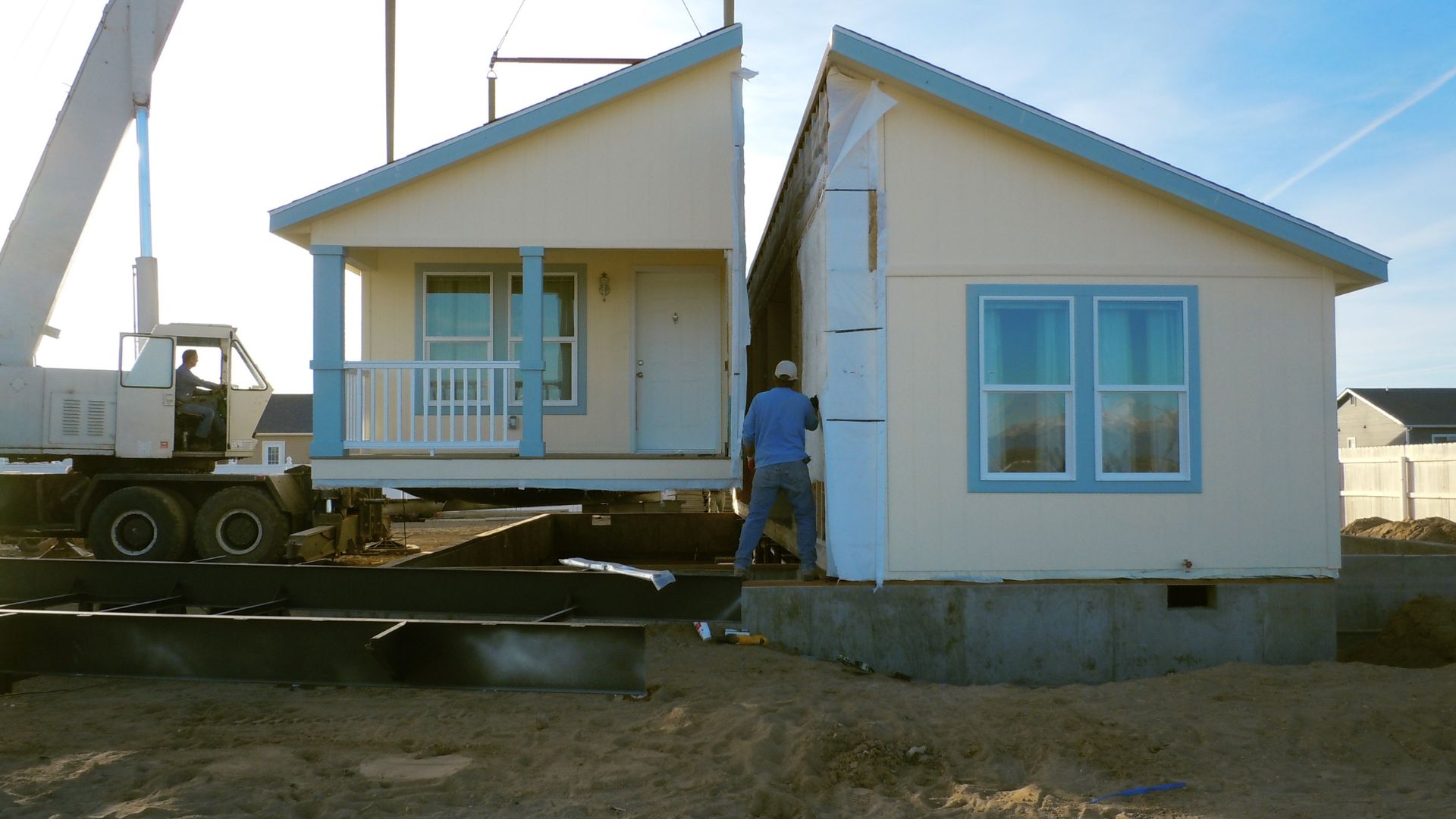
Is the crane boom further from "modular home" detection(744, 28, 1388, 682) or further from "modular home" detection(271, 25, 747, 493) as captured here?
"modular home" detection(744, 28, 1388, 682)

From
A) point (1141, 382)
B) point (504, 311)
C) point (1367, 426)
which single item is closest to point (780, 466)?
point (1141, 382)

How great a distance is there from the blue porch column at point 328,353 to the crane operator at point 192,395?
3.46m

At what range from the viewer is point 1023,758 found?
531 cm

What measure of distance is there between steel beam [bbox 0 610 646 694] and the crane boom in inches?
388

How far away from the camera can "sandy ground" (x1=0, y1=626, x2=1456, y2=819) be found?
14.3ft

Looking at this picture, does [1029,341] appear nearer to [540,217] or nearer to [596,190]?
[596,190]

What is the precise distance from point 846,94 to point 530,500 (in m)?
5.40

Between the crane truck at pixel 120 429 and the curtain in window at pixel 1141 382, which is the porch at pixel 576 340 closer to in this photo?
the crane truck at pixel 120 429

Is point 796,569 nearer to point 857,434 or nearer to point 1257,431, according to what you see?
point 857,434

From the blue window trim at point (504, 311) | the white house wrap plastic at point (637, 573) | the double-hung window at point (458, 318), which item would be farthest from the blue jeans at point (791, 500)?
the double-hung window at point (458, 318)

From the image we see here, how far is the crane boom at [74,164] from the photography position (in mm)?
12523

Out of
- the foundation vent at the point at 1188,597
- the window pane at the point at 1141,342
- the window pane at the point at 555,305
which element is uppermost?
the window pane at the point at 555,305

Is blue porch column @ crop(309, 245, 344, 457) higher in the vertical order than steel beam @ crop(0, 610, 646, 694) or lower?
higher

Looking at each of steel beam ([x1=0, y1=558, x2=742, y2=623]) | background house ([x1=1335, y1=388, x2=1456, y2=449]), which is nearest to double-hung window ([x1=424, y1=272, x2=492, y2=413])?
steel beam ([x1=0, y1=558, x2=742, y2=623])
